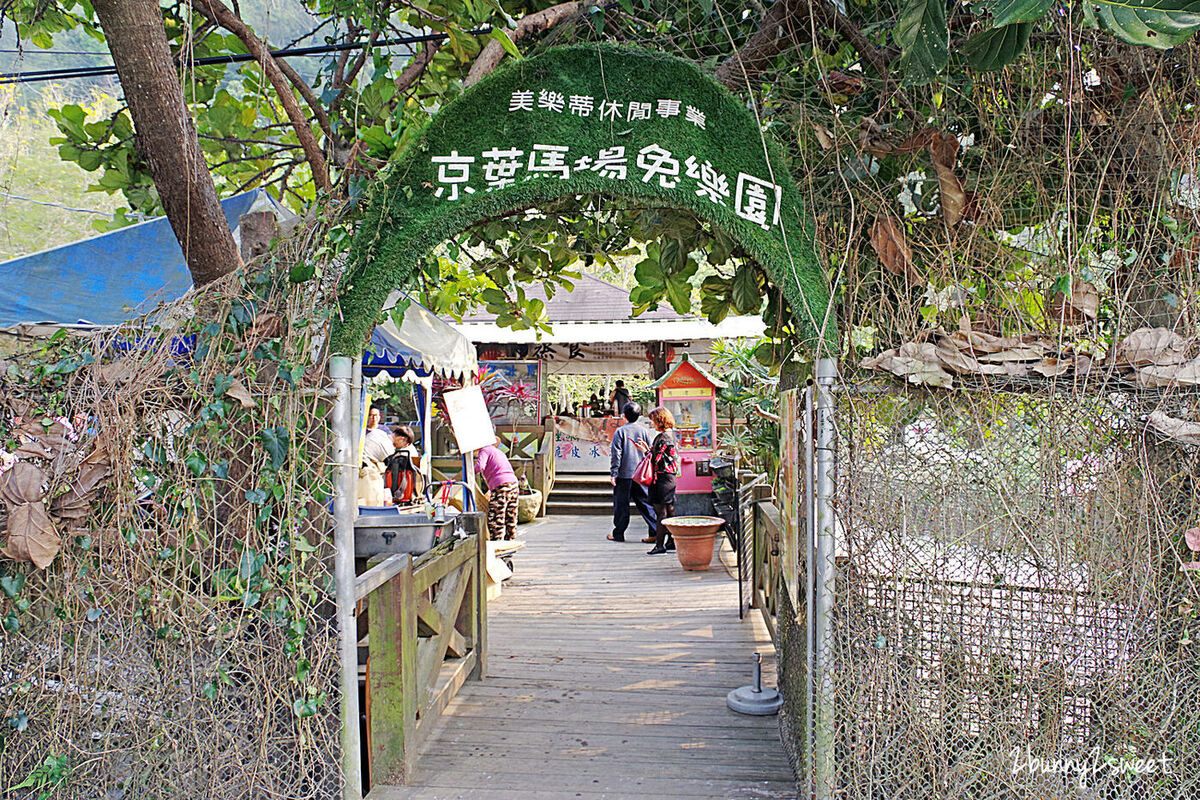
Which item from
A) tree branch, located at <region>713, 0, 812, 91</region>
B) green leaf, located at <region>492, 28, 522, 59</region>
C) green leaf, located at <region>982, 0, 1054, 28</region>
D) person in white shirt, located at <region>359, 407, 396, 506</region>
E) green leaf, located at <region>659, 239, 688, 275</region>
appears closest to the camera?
green leaf, located at <region>982, 0, 1054, 28</region>

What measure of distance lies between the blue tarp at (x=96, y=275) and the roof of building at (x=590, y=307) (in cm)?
688

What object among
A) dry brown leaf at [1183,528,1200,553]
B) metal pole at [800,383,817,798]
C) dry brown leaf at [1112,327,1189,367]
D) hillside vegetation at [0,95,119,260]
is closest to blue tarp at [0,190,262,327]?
metal pole at [800,383,817,798]

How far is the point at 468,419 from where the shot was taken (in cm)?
776

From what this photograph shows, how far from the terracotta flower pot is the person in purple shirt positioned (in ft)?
5.39

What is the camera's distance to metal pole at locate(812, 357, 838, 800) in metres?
2.76

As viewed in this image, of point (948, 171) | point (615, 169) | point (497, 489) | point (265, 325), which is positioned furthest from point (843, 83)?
point (497, 489)

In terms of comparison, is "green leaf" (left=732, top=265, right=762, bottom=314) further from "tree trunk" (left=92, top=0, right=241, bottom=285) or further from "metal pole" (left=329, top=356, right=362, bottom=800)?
"tree trunk" (left=92, top=0, right=241, bottom=285)

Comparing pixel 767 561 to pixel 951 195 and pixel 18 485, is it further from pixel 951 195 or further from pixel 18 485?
pixel 18 485

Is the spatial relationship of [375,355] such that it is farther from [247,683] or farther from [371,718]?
[247,683]

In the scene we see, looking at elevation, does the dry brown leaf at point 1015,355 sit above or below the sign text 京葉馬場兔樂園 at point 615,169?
below

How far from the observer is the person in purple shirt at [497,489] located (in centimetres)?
809

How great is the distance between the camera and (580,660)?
16.9 feet

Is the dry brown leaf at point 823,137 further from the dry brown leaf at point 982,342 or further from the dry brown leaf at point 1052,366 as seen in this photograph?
the dry brown leaf at point 1052,366

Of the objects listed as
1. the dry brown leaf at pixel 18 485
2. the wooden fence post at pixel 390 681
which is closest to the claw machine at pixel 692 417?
the wooden fence post at pixel 390 681
